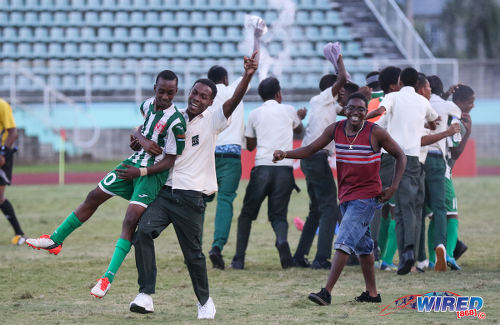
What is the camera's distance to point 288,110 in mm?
9469

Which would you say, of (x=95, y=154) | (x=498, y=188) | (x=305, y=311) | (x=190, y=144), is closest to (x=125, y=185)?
(x=190, y=144)

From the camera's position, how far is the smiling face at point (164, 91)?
6340mm

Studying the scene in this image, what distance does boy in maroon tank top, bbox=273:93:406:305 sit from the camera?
6.65 meters

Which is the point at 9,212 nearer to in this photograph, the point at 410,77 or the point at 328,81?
the point at 328,81

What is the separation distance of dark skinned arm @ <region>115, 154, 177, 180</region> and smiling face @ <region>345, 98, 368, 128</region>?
1445mm

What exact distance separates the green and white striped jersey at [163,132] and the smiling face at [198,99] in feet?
0.41

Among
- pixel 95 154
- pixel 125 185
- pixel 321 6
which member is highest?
pixel 321 6

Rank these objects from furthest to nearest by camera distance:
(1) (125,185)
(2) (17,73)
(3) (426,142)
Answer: (2) (17,73)
(3) (426,142)
(1) (125,185)

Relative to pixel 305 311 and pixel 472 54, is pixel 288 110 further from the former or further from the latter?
pixel 472 54

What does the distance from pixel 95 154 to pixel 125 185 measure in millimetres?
20067

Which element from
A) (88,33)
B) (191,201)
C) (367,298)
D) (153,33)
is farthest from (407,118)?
(88,33)

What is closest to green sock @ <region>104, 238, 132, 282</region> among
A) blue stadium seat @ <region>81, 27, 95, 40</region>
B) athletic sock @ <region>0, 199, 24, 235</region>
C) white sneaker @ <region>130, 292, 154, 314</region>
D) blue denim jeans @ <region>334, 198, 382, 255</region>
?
white sneaker @ <region>130, 292, 154, 314</region>

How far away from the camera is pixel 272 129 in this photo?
9375 mm

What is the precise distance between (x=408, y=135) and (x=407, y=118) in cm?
17
